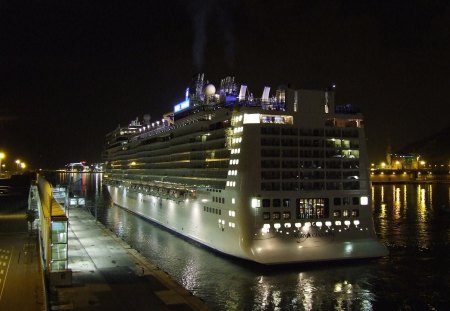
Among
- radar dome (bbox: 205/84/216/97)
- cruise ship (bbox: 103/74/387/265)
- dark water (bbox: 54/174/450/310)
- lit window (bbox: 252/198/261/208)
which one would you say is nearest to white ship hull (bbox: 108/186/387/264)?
cruise ship (bbox: 103/74/387/265)

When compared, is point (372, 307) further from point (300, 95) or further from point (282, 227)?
point (300, 95)

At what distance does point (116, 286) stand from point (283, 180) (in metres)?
15.8

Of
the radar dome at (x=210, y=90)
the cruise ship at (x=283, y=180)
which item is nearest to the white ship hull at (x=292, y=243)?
the cruise ship at (x=283, y=180)

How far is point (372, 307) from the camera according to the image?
88.4ft

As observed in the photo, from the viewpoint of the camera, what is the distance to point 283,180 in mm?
36969

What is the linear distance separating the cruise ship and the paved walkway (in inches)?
317

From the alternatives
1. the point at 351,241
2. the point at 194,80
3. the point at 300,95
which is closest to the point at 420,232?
the point at 351,241

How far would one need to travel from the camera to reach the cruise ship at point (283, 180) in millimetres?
35281

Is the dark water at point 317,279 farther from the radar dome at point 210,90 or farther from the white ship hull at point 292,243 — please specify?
the radar dome at point 210,90

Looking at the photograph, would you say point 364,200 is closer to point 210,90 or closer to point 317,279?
point 317,279

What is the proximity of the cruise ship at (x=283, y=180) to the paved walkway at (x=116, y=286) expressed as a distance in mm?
8050

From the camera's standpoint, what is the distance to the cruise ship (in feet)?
116

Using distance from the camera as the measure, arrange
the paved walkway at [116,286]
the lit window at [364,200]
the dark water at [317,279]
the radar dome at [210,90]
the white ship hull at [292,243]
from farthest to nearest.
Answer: the radar dome at [210,90]
the lit window at [364,200]
the white ship hull at [292,243]
the dark water at [317,279]
the paved walkway at [116,286]

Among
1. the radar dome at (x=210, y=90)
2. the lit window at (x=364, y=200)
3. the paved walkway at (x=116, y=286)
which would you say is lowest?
the paved walkway at (x=116, y=286)
